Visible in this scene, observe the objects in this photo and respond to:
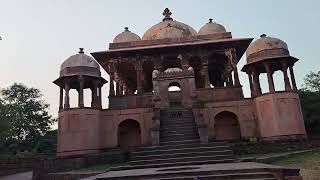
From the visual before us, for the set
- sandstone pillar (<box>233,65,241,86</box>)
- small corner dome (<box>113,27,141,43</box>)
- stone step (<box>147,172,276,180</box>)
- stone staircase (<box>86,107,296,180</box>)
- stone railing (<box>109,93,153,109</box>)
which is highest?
small corner dome (<box>113,27,141,43</box>)

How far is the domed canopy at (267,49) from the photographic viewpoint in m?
20.1

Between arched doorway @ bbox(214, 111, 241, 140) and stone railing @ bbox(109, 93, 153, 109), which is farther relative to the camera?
stone railing @ bbox(109, 93, 153, 109)

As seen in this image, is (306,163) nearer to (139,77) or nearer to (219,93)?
(219,93)

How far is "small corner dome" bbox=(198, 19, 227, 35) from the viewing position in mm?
28009

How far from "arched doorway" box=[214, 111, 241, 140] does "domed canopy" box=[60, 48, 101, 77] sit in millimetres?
8507

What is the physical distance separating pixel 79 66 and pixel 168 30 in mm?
9632

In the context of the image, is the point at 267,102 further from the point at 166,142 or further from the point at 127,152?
the point at 127,152

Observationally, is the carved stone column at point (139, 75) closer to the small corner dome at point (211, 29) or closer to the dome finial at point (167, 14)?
the small corner dome at point (211, 29)

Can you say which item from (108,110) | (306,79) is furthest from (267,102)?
(306,79)

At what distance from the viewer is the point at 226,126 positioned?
21141mm

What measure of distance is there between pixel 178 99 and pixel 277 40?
7814 mm

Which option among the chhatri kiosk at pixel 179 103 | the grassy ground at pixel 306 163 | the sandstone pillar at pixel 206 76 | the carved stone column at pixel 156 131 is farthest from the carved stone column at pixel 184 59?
the grassy ground at pixel 306 163

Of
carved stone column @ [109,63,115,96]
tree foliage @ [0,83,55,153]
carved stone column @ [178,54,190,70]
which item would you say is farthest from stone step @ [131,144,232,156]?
tree foliage @ [0,83,55,153]

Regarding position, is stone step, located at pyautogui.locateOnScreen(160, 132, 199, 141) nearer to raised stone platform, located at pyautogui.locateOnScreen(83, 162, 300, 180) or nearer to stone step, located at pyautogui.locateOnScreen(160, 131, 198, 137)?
stone step, located at pyautogui.locateOnScreen(160, 131, 198, 137)
